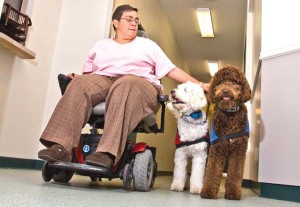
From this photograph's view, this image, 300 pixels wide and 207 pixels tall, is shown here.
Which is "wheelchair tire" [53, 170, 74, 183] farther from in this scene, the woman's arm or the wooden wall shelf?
the wooden wall shelf

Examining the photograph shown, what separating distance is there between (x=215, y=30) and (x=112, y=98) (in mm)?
4444

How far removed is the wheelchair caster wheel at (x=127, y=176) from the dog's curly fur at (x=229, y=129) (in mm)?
373

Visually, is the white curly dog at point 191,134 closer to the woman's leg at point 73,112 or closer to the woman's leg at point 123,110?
the woman's leg at point 123,110

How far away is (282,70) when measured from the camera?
69.2 inches

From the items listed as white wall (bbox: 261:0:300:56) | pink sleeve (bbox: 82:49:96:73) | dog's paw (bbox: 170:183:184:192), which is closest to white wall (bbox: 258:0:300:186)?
white wall (bbox: 261:0:300:56)

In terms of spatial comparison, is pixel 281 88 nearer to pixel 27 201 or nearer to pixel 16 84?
pixel 27 201

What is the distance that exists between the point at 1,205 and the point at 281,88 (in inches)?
60.7

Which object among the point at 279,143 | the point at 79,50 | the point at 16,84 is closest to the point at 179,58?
the point at 79,50

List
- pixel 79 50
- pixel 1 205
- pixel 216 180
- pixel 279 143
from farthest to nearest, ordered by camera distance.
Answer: pixel 79 50, pixel 279 143, pixel 216 180, pixel 1 205

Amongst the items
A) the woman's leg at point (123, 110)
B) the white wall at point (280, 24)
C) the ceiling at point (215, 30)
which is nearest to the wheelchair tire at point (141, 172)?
the woman's leg at point (123, 110)

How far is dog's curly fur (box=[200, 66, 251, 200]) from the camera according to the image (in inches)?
60.3

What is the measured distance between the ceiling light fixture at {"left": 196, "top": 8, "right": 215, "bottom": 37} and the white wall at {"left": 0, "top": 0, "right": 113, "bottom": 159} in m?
2.26

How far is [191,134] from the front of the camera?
1.82 m

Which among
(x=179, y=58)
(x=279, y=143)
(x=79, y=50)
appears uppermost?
(x=179, y=58)
